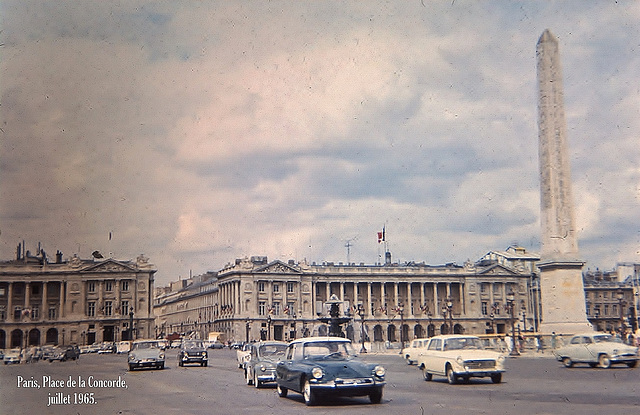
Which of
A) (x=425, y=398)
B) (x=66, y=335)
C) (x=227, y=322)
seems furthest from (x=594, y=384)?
(x=227, y=322)

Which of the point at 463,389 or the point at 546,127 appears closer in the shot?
the point at 463,389

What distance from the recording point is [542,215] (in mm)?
37812

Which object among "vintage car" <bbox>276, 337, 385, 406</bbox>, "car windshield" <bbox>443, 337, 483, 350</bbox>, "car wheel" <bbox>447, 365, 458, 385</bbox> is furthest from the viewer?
"car windshield" <bbox>443, 337, 483, 350</bbox>

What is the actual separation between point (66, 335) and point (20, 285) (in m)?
31.5

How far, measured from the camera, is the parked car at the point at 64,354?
45.1 m

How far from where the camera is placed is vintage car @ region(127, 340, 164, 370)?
3378 centimetres

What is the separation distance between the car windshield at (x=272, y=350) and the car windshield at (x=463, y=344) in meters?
5.47

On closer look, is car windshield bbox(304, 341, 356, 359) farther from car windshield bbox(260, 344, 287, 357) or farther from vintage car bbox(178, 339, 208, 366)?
vintage car bbox(178, 339, 208, 366)

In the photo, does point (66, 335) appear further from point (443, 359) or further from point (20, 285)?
point (443, 359)

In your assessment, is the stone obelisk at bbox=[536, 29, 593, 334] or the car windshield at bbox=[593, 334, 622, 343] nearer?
the car windshield at bbox=[593, 334, 622, 343]

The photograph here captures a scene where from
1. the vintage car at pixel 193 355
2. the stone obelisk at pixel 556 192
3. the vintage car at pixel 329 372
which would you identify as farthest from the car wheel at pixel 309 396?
the stone obelisk at pixel 556 192

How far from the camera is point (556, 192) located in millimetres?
37094

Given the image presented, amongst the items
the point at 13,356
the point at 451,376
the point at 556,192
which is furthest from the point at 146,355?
the point at 556,192

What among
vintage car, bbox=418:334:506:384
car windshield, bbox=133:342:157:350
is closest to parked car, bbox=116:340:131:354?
car windshield, bbox=133:342:157:350
